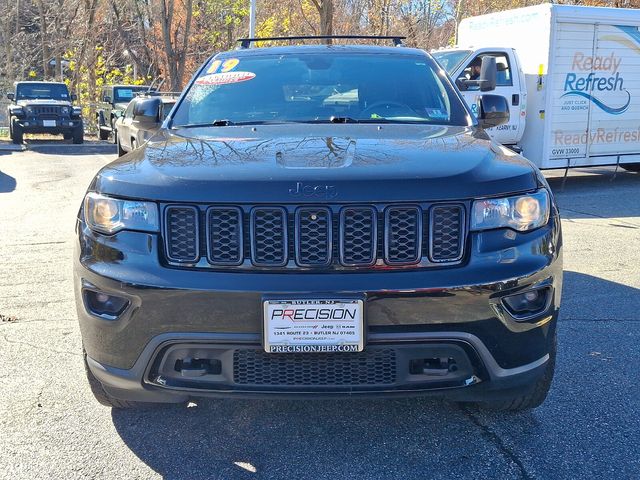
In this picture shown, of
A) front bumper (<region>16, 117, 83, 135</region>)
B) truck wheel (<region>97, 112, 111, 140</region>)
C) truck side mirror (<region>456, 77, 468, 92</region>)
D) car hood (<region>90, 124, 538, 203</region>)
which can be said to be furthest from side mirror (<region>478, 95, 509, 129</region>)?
truck wheel (<region>97, 112, 111, 140</region>)

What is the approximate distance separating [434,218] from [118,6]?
3182 cm

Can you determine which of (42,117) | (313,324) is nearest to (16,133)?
(42,117)

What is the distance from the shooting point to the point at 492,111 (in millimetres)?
4133

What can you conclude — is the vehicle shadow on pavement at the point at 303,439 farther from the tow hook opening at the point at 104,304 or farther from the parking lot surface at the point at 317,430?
the tow hook opening at the point at 104,304

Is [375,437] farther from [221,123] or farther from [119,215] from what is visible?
[221,123]

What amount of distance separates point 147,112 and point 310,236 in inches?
83.2

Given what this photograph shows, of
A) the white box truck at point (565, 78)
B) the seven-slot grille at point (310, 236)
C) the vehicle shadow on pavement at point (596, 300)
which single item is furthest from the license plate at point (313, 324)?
the white box truck at point (565, 78)

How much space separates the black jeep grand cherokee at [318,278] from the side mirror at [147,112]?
4.95 ft

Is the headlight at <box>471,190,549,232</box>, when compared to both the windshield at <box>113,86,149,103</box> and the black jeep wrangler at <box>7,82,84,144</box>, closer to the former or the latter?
the black jeep wrangler at <box>7,82,84,144</box>

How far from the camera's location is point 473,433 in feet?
9.85

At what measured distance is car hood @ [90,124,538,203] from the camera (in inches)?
97.1

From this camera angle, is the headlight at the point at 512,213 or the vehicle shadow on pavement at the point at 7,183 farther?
the vehicle shadow on pavement at the point at 7,183

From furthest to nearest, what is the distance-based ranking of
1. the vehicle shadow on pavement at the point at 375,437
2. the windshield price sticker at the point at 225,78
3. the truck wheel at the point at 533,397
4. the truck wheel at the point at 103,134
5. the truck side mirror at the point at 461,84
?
1. the truck wheel at the point at 103,134
2. the truck side mirror at the point at 461,84
3. the windshield price sticker at the point at 225,78
4. the truck wheel at the point at 533,397
5. the vehicle shadow on pavement at the point at 375,437

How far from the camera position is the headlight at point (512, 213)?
2535 mm
